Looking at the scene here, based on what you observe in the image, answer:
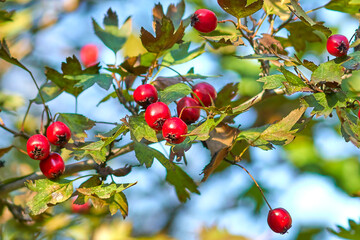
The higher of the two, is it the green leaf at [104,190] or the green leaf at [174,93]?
the green leaf at [174,93]

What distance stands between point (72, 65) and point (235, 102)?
0.57 meters

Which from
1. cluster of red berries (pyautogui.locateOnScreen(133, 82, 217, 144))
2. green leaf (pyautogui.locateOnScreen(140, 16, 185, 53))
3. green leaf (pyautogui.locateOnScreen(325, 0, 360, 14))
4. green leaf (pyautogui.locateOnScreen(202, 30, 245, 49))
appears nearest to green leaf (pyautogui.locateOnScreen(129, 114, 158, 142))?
cluster of red berries (pyautogui.locateOnScreen(133, 82, 217, 144))

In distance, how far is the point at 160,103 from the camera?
3.93 feet

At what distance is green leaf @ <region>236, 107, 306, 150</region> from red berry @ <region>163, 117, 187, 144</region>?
226 mm

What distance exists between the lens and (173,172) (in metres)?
1.49

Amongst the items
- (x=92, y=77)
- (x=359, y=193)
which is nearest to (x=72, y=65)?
(x=92, y=77)

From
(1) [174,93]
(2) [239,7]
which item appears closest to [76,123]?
(1) [174,93]

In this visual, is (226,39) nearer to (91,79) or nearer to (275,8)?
(275,8)

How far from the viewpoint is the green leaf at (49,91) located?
1.56m

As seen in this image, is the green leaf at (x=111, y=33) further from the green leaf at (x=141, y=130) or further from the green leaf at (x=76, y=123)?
the green leaf at (x=141, y=130)

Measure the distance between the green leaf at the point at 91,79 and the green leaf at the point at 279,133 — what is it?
0.48 metres

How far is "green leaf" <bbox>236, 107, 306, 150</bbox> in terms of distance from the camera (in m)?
1.20

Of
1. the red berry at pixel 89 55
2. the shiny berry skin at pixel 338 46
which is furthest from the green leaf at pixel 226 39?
the red berry at pixel 89 55

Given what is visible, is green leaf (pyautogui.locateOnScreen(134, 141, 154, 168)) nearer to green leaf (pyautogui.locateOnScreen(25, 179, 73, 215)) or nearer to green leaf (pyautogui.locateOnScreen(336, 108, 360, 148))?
green leaf (pyautogui.locateOnScreen(25, 179, 73, 215))
